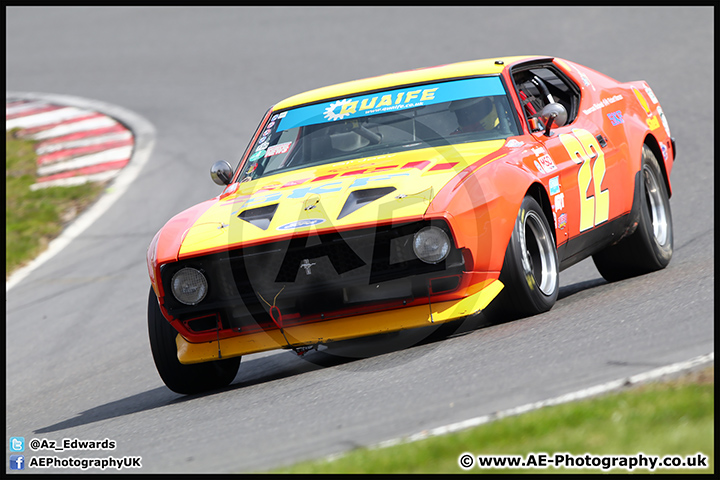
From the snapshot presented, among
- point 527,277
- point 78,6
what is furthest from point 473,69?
point 78,6

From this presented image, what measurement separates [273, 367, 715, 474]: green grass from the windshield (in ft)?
8.02

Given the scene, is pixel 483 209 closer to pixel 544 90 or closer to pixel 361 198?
pixel 361 198

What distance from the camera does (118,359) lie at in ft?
21.2

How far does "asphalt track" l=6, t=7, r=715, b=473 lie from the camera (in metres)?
3.68

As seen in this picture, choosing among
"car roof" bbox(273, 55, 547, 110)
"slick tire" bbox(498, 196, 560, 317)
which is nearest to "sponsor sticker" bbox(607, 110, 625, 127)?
"car roof" bbox(273, 55, 547, 110)

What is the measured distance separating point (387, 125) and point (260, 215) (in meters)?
1.22

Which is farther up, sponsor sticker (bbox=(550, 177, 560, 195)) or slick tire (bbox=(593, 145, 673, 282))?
sponsor sticker (bbox=(550, 177, 560, 195))

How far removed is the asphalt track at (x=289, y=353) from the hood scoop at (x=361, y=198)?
0.72 metres

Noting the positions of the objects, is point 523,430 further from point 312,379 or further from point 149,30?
point 149,30

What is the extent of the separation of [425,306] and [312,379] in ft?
2.15

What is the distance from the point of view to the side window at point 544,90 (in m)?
5.86

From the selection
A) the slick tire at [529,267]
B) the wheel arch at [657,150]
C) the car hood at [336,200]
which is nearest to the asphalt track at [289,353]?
the slick tire at [529,267]

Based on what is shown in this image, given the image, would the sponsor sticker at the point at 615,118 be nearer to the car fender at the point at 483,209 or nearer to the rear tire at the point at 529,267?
the rear tire at the point at 529,267

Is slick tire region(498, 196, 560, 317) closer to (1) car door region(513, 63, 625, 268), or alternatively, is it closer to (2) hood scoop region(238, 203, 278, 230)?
(1) car door region(513, 63, 625, 268)
